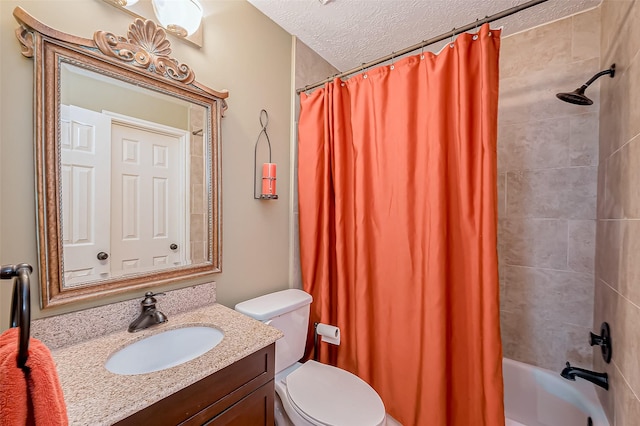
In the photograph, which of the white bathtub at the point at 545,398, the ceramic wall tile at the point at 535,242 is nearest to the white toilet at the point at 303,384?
the white bathtub at the point at 545,398

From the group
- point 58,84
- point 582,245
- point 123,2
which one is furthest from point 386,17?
point 582,245

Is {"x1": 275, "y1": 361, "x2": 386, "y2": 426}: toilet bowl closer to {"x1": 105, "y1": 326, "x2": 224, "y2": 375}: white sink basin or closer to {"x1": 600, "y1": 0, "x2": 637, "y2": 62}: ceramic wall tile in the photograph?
{"x1": 105, "y1": 326, "x2": 224, "y2": 375}: white sink basin

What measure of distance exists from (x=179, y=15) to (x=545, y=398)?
2701 mm

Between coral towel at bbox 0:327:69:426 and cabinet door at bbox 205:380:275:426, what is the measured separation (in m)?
0.54

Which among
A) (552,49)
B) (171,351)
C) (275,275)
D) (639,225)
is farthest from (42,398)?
(552,49)

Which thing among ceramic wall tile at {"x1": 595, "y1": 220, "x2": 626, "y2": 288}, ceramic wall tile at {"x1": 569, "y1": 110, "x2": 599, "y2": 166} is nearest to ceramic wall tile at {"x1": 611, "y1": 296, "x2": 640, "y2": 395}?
ceramic wall tile at {"x1": 595, "y1": 220, "x2": 626, "y2": 288}

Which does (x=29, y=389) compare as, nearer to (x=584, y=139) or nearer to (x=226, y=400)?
(x=226, y=400)

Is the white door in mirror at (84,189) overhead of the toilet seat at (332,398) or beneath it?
overhead

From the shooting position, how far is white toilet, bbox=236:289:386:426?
3.60 feet

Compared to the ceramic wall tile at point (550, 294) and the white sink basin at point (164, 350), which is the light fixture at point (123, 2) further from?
the ceramic wall tile at point (550, 294)

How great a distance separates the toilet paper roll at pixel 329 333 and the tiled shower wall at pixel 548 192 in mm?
1104

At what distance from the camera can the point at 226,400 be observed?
34.7 inches

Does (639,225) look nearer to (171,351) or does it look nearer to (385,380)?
(385,380)

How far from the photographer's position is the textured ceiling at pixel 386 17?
1424 millimetres
